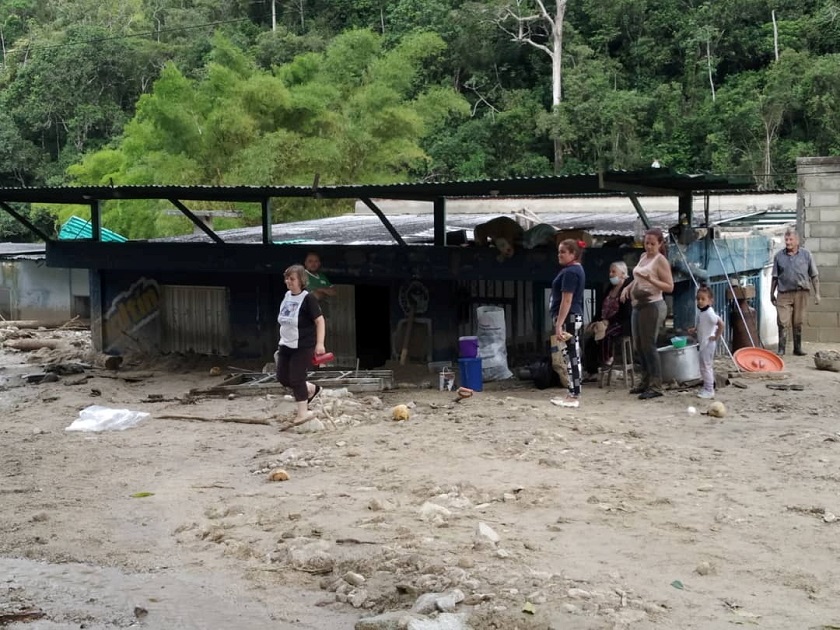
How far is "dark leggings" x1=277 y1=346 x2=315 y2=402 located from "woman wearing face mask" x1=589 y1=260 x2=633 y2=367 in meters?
3.78

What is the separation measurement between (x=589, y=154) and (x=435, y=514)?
111 feet

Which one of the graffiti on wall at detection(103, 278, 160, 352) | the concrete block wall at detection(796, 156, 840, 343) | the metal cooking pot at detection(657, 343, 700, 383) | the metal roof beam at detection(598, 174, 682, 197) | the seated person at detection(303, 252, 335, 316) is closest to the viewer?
the metal cooking pot at detection(657, 343, 700, 383)

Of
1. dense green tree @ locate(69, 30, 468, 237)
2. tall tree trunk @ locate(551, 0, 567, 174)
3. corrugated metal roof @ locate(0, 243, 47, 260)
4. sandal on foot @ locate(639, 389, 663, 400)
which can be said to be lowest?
sandal on foot @ locate(639, 389, 663, 400)

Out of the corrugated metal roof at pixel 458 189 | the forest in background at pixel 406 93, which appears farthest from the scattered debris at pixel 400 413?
the forest in background at pixel 406 93

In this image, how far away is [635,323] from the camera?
11.5 meters

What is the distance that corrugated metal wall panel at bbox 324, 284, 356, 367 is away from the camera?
1593 cm

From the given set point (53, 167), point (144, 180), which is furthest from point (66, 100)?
point (144, 180)

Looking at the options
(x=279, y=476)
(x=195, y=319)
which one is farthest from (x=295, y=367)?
(x=195, y=319)

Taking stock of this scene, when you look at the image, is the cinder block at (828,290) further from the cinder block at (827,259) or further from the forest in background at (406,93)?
the forest in background at (406,93)

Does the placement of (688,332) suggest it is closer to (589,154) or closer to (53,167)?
(589,154)

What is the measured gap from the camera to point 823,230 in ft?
57.4

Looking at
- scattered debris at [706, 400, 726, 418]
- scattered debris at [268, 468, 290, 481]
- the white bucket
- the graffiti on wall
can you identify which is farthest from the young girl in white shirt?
the graffiti on wall

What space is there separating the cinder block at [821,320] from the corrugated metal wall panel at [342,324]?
7618 mm

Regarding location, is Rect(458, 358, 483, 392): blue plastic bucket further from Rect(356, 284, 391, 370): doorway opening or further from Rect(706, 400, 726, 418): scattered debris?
Rect(706, 400, 726, 418): scattered debris
